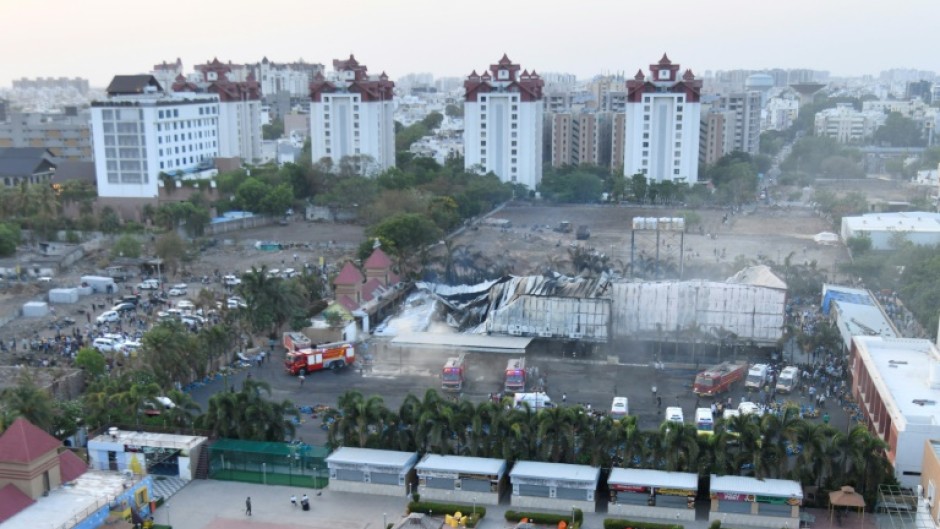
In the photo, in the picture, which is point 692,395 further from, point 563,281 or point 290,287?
point 290,287

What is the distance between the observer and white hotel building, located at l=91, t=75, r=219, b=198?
53.7 meters

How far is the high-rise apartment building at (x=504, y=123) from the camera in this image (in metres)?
61.8

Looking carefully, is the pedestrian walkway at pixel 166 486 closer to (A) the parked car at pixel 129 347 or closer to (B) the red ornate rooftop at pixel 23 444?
(B) the red ornate rooftop at pixel 23 444

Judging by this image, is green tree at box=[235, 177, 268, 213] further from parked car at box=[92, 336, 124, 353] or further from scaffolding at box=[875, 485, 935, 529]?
scaffolding at box=[875, 485, 935, 529]

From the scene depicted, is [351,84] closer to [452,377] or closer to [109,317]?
[109,317]

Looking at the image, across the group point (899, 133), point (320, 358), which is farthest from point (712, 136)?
point (320, 358)

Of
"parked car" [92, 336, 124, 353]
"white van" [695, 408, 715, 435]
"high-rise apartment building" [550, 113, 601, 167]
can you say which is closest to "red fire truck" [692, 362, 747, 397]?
"white van" [695, 408, 715, 435]

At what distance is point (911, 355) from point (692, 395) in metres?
5.49

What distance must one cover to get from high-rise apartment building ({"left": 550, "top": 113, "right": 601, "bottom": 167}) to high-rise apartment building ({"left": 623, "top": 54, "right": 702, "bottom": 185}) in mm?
9648

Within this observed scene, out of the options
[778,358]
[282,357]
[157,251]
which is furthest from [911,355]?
[157,251]

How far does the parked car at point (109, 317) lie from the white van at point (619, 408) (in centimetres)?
1774

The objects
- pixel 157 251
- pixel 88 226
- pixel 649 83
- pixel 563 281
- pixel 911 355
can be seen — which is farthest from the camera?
pixel 649 83

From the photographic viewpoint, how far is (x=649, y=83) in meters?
59.8

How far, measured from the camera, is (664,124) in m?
60.3
